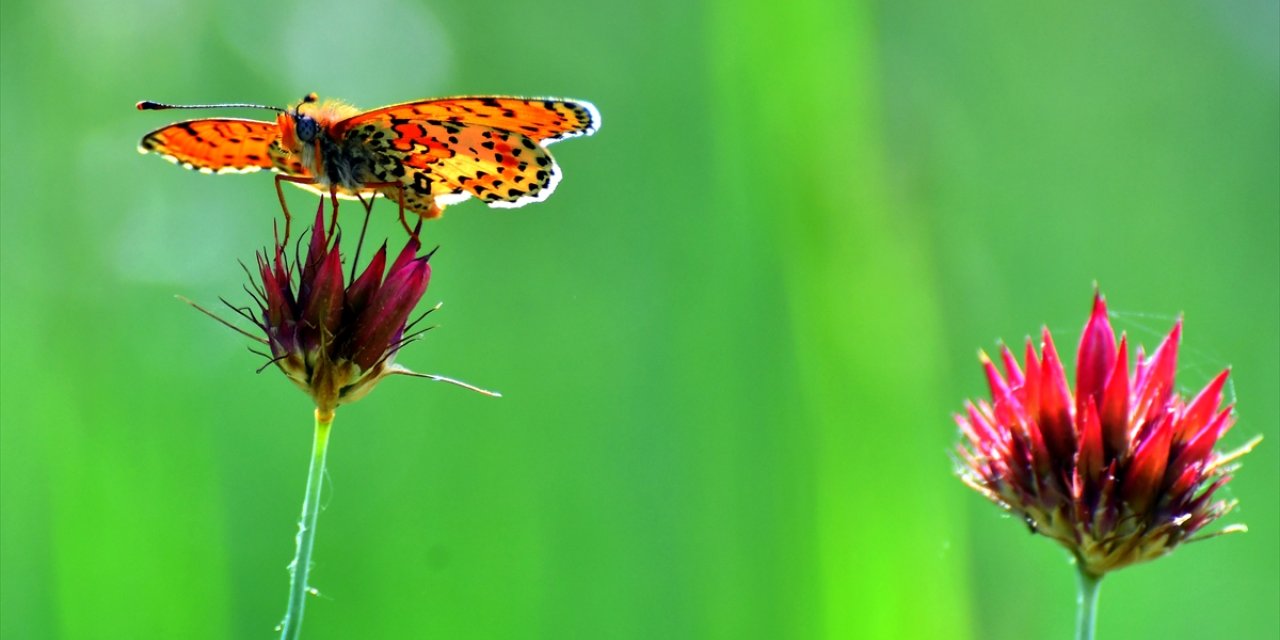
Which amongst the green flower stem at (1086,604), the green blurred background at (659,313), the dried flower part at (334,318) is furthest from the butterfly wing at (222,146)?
the green flower stem at (1086,604)

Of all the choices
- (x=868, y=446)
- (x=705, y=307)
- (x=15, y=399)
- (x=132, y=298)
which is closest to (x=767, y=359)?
(x=705, y=307)

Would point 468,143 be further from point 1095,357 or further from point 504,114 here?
point 1095,357

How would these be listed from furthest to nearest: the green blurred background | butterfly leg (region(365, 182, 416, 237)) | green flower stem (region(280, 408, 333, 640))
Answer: the green blurred background → butterfly leg (region(365, 182, 416, 237)) → green flower stem (region(280, 408, 333, 640))

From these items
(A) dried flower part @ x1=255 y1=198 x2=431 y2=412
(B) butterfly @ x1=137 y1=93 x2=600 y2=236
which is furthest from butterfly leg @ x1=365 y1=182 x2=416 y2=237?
(A) dried flower part @ x1=255 y1=198 x2=431 y2=412

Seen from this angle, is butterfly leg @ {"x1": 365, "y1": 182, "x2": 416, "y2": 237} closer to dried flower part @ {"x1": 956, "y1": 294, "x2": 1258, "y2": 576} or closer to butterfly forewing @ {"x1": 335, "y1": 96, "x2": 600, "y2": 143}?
butterfly forewing @ {"x1": 335, "y1": 96, "x2": 600, "y2": 143}

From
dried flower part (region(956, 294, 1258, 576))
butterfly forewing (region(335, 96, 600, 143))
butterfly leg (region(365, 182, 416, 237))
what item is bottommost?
dried flower part (region(956, 294, 1258, 576))

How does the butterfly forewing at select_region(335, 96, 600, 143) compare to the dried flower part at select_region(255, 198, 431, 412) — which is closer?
the dried flower part at select_region(255, 198, 431, 412)

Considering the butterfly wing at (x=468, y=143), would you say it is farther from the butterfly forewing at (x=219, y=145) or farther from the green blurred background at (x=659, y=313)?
the green blurred background at (x=659, y=313)
